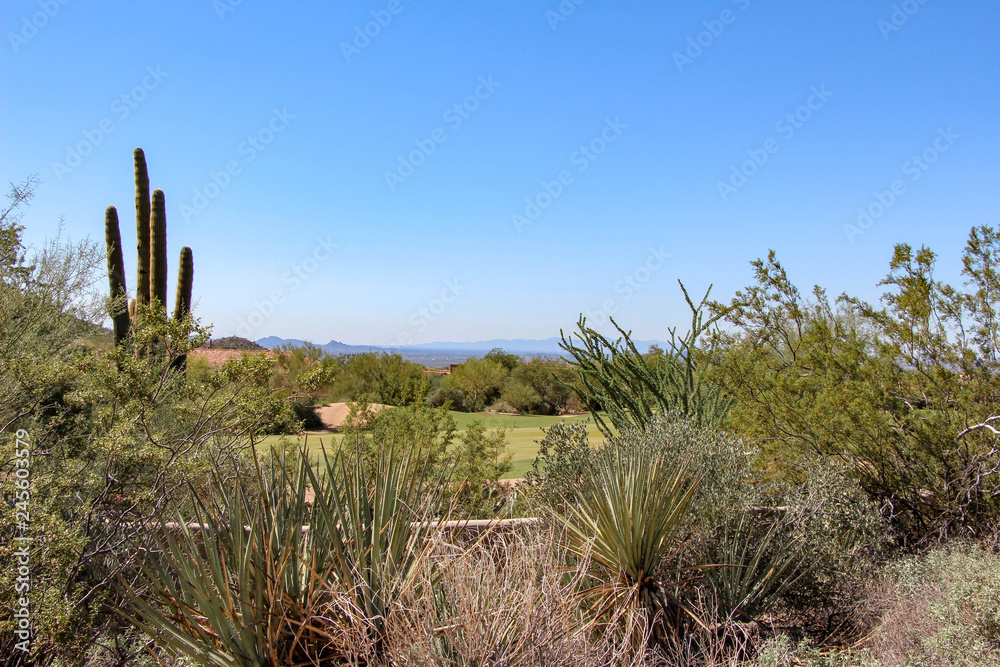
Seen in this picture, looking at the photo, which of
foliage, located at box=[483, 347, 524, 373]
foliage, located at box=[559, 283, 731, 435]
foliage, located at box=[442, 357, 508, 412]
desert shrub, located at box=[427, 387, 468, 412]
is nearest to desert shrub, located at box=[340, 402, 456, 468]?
foliage, located at box=[559, 283, 731, 435]

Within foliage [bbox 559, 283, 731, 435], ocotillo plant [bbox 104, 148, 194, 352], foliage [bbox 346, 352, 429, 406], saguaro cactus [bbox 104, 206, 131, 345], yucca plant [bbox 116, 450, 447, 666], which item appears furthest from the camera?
foliage [bbox 346, 352, 429, 406]

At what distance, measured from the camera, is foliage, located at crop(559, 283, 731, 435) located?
23.6 feet

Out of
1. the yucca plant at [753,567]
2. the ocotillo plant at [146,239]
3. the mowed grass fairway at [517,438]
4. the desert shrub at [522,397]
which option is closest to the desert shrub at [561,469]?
the yucca plant at [753,567]

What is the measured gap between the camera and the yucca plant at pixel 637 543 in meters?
3.87

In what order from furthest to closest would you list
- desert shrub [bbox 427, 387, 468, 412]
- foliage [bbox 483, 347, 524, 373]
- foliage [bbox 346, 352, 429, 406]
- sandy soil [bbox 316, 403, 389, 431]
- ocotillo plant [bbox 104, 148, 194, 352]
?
foliage [bbox 483, 347, 524, 373] < desert shrub [bbox 427, 387, 468, 412] < foliage [bbox 346, 352, 429, 406] < sandy soil [bbox 316, 403, 389, 431] < ocotillo plant [bbox 104, 148, 194, 352]

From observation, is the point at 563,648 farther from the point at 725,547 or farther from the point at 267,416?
the point at 267,416

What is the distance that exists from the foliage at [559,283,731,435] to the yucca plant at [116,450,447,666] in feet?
14.5

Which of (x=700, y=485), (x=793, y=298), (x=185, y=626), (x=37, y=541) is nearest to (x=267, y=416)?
(x=37, y=541)

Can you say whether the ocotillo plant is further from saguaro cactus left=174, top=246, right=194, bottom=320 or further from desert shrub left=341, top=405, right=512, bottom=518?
desert shrub left=341, top=405, right=512, bottom=518

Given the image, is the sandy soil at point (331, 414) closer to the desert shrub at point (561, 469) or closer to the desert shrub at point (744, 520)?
the desert shrub at point (561, 469)

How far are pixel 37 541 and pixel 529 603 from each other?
2.84 meters

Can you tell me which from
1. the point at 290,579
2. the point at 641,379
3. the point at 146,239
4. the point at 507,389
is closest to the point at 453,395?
the point at 507,389

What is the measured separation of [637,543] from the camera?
3912 millimetres

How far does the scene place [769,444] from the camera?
6.23m
